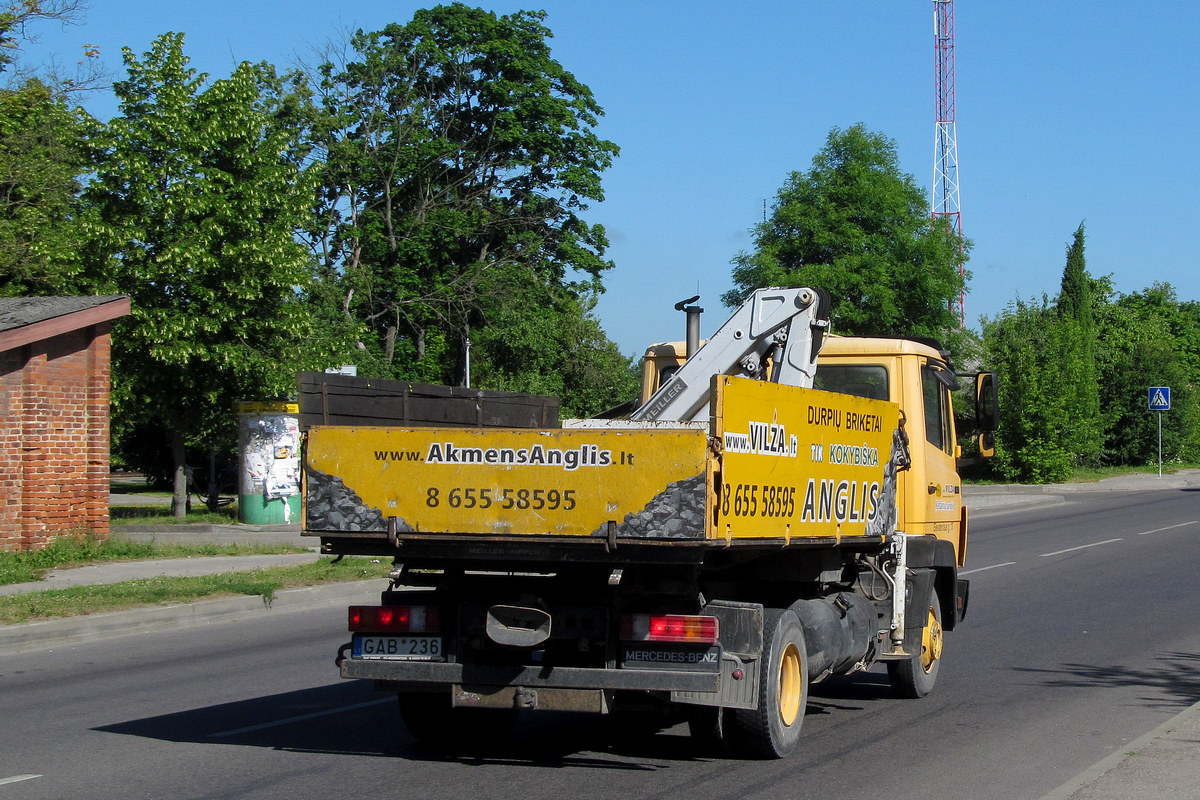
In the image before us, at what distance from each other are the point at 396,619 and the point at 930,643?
4.44 metres

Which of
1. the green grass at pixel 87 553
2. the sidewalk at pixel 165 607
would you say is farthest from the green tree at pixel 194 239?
the green grass at pixel 87 553

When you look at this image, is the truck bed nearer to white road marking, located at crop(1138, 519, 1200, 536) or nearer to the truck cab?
the truck cab

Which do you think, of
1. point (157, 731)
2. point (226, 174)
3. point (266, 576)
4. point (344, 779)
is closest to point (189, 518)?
point (226, 174)

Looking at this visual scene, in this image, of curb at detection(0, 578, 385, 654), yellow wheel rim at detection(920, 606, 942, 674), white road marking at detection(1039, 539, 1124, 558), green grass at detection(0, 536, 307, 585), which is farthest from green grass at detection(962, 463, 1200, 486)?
yellow wheel rim at detection(920, 606, 942, 674)

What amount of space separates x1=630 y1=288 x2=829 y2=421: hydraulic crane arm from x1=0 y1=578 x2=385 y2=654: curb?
263 inches

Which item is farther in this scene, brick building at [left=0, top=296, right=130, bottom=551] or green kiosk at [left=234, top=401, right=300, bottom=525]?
green kiosk at [left=234, top=401, right=300, bottom=525]

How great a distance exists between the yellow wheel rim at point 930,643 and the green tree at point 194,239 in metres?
18.5

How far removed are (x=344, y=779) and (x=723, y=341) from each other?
3.66 meters

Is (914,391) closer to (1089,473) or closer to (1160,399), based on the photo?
(1160,399)

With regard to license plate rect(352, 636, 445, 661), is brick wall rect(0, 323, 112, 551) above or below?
above

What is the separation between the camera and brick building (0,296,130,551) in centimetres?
1667

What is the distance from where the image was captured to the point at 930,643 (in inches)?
364

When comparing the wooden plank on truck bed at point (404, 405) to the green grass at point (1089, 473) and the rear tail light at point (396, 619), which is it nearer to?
the rear tail light at point (396, 619)

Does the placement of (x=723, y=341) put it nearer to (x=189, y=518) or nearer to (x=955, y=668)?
(x=955, y=668)
